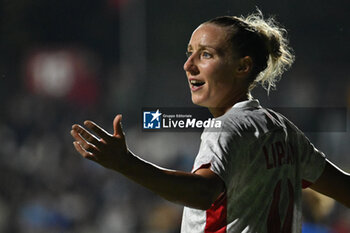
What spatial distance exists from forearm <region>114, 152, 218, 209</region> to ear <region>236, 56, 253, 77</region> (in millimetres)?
459

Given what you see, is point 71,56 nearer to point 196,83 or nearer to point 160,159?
point 160,159

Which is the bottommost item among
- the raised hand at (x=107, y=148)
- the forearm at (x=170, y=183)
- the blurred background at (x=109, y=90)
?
the blurred background at (x=109, y=90)

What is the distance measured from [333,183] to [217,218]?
43 centimetres

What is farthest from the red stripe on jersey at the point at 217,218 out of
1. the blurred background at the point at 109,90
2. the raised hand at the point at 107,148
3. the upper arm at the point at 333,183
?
the blurred background at the point at 109,90

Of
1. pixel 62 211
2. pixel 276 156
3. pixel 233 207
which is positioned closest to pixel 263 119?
pixel 276 156

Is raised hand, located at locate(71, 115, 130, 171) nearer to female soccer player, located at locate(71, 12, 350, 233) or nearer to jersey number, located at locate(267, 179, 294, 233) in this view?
female soccer player, located at locate(71, 12, 350, 233)

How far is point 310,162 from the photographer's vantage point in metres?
1.44

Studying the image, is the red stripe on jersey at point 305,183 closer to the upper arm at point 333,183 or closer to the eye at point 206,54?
the upper arm at point 333,183

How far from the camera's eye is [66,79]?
4688mm

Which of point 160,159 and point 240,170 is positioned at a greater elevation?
point 240,170

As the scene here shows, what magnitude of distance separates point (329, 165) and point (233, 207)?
1.33 ft

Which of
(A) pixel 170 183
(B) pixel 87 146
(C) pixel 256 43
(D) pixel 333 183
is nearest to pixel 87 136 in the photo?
(B) pixel 87 146

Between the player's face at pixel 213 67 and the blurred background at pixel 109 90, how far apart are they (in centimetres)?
268

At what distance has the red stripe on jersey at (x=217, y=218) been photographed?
1.23 meters
